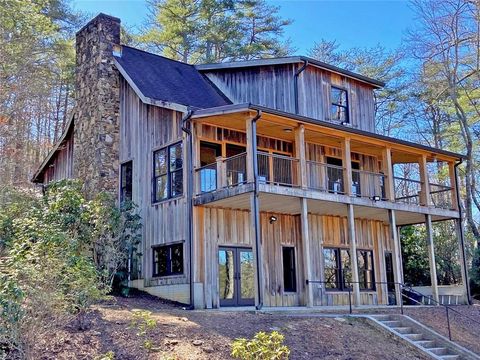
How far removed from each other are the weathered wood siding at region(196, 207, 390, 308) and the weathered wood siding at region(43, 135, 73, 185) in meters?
8.01

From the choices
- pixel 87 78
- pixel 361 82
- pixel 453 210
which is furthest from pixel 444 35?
pixel 87 78

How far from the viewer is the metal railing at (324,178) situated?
740 inches

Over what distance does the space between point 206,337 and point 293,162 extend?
9.07 metres

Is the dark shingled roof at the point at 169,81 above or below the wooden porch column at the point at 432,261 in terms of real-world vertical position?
above

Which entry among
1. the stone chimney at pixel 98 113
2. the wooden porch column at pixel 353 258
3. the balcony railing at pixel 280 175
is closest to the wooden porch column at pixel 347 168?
the balcony railing at pixel 280 175

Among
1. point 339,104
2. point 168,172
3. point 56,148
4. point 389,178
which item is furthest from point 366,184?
point 56,148

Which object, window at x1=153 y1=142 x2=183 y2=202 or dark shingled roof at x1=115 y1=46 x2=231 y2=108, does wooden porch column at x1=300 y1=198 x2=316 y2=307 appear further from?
dark shingled roof at x1=115 y1=46 x2=231 y2=108

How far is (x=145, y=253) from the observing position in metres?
17.5

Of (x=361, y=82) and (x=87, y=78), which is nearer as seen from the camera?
(x=87, y=78)

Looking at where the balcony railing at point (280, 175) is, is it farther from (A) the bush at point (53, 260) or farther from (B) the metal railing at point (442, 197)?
(A) the bush at point (53, 260)

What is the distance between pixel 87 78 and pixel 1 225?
7.95 m

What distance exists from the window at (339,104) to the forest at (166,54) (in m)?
7.32

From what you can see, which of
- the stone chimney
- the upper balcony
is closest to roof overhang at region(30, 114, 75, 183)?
the stone chimney

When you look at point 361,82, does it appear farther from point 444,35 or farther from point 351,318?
point 351,318
